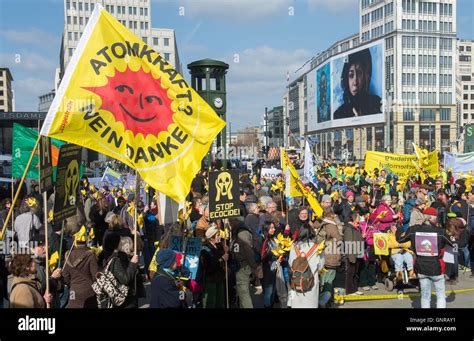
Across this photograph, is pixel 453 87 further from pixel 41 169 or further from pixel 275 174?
pixel 41 169

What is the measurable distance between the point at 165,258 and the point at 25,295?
1.54 metres

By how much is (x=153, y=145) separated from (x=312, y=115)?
3989 inches

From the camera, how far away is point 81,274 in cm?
646

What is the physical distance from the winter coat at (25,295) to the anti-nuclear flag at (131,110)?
153 centimetres

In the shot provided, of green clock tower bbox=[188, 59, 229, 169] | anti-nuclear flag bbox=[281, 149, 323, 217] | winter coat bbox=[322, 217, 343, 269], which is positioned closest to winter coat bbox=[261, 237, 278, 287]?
winter coat bbox=[322, 217, 343, 269]

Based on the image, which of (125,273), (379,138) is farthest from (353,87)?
(125,273)

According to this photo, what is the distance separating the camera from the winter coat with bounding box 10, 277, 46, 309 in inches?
208

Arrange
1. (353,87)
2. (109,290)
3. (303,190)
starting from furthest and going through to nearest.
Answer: (353,87)
(303,190)
(109,290)

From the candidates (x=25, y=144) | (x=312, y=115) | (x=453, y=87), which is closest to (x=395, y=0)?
(x=453, y=87)

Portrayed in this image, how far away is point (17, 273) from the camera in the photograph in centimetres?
541

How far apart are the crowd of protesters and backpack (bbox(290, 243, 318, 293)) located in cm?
1

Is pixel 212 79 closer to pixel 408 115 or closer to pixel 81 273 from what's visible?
pixel 81 273

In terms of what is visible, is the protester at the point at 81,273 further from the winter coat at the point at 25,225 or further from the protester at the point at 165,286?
the winter coat at the point at 25,225

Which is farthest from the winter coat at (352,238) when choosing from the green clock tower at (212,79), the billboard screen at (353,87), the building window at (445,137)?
the building window at (445,137)
